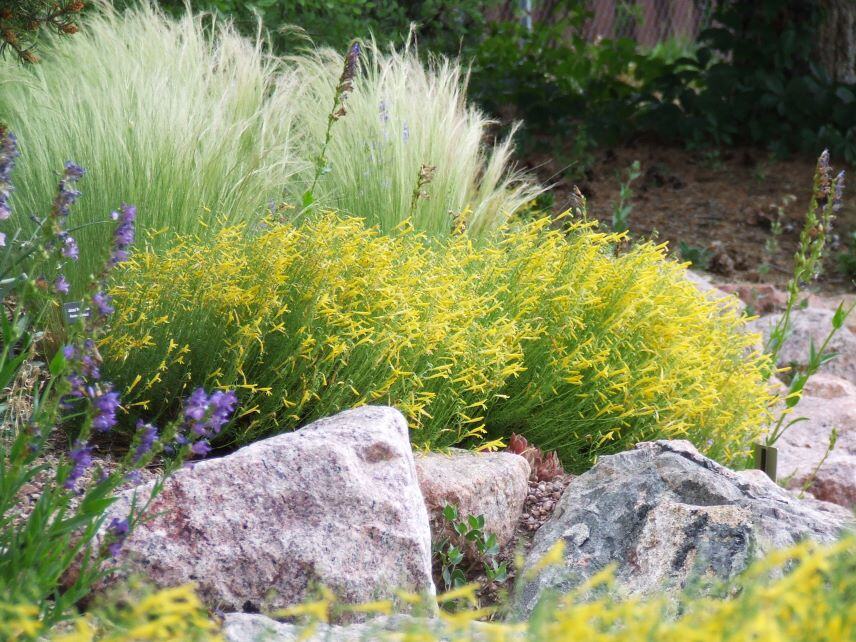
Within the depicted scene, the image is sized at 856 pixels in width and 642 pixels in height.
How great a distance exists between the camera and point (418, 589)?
2262 mm

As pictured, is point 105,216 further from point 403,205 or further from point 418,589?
point 418,589

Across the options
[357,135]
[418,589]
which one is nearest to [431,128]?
[357,135]

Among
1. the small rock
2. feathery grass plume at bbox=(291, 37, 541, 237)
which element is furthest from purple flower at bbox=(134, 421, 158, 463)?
the small rock

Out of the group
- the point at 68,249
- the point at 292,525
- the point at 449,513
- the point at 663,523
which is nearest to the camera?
the point at 68,249

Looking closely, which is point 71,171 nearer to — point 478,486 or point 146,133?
point 478,486

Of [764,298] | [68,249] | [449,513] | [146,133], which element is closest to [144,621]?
[68,249]

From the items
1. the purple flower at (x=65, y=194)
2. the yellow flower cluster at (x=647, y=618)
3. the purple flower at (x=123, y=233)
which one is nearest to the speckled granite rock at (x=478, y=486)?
the purple flower at (x=123, y=233)

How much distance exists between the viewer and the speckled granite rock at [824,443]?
161 inches

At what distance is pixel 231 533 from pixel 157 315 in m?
0.98

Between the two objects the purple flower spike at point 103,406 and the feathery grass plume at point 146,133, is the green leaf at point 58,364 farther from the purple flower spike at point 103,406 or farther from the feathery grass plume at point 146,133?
the feathery grass plume at point 146,133

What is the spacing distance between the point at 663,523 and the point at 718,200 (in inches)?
259

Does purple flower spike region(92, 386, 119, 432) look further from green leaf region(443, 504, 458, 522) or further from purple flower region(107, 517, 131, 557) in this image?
green leaf region(443, 504, 458, 522)

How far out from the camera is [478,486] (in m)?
2.66

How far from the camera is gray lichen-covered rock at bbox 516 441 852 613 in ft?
7.51
